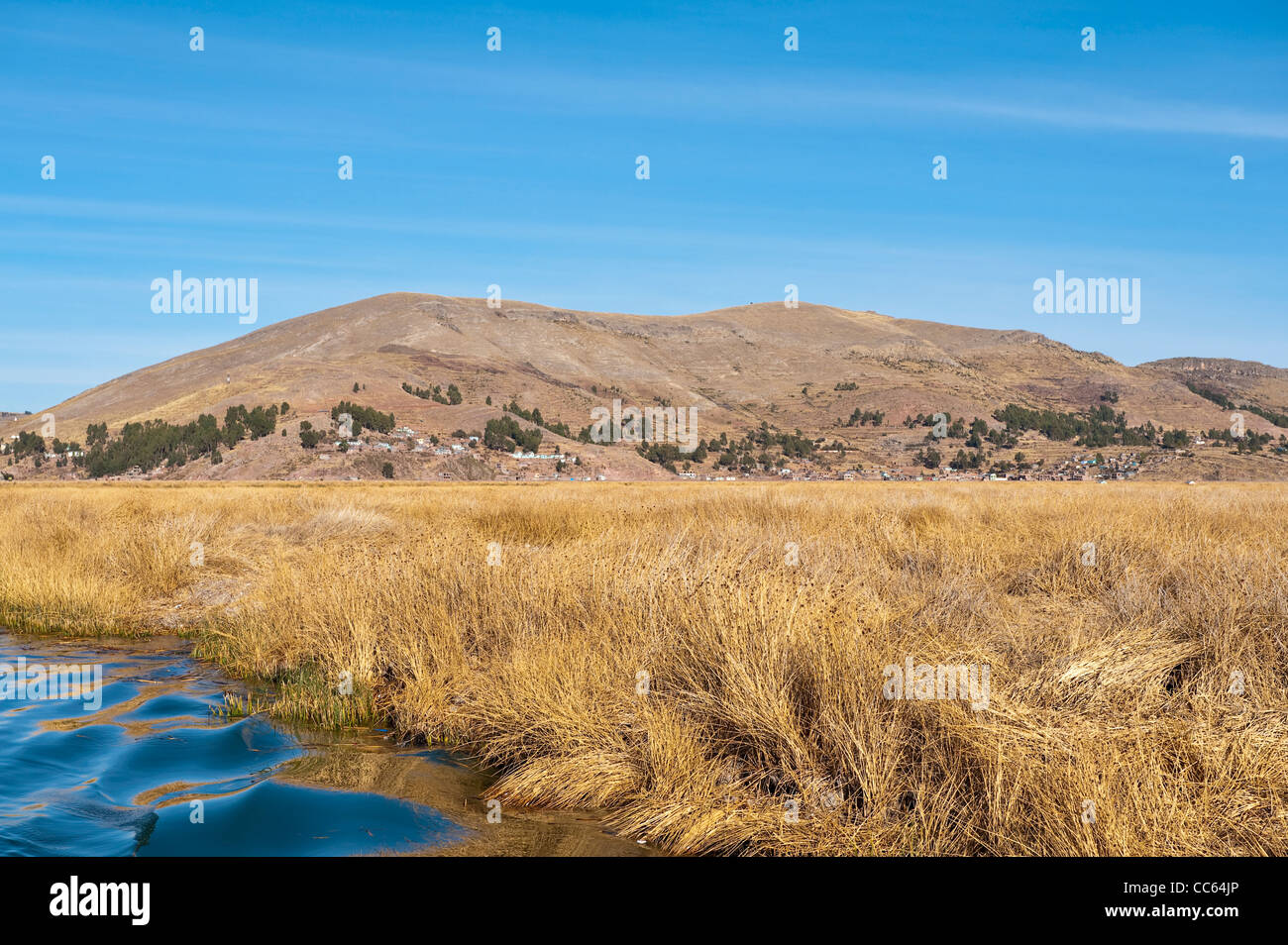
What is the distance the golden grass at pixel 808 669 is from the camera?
488 cm

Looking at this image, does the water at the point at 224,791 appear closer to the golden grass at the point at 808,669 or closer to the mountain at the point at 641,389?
the golden grass at the point at 808,669

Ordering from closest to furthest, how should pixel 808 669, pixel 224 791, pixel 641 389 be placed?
pixel 808 669, pixel 224 791, pixel 641 389

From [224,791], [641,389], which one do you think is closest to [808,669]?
[224,791]

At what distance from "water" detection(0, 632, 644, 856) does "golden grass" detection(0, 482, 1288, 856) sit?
398mm

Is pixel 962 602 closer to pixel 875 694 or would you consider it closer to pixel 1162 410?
pixel 875 694

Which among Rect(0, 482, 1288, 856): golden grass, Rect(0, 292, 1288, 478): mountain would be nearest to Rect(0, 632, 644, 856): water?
Rect(0, 482, 1288, 856): golden grass

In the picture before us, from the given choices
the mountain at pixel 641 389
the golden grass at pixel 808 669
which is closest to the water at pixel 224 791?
the golden grass at pixel 808 669

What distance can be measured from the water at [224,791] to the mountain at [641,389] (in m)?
80.4

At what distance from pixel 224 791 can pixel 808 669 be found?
4223mm

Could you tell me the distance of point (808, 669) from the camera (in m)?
6.09

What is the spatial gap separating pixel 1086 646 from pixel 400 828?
202 inches

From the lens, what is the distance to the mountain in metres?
107

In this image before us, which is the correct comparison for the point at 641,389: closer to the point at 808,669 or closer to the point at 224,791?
the point at 224,791
